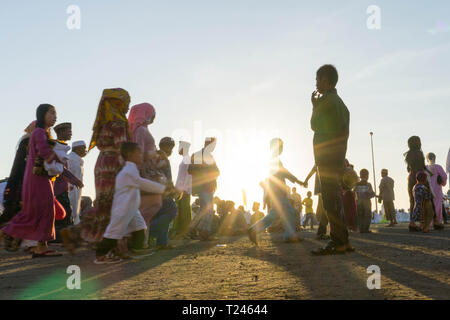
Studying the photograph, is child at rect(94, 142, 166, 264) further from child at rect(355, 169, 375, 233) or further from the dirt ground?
child at rect(355, 169, 375, 233)

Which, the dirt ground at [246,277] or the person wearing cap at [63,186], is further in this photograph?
the person wearing cap at [63,186]

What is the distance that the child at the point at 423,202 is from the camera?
1103 centimetres

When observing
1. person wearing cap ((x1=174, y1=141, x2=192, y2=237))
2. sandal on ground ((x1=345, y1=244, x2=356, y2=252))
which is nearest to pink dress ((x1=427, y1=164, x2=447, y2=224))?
person wearing cap ((x1=174, y1=141, x2=192, y2=237))

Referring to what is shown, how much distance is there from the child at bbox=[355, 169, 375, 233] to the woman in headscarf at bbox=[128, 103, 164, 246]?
6.88 m

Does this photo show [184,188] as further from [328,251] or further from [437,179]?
[437,179]

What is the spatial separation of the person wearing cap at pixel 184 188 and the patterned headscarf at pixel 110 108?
4.29 metres

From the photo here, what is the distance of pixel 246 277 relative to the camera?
4293mm

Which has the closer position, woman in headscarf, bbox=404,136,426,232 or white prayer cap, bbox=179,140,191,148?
white prayer cap, bbox=179,140,191,148

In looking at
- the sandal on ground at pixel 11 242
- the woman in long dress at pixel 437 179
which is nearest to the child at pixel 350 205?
the woman in long dress at pixel 437 179

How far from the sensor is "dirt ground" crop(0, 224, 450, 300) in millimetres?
3432

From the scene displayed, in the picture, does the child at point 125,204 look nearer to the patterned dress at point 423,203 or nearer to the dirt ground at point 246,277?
the dirt ground at point 246,277
